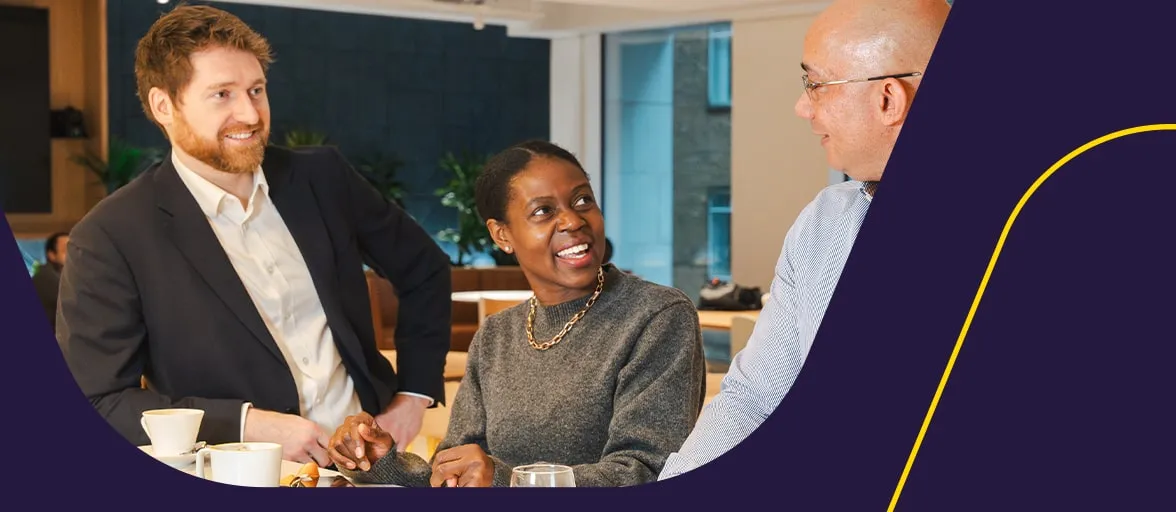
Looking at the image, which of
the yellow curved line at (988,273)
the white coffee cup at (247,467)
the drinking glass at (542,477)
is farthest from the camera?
the white coffee cup at (247,467)

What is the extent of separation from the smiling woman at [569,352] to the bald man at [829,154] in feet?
1.63

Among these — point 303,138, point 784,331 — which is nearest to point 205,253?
point 784,331

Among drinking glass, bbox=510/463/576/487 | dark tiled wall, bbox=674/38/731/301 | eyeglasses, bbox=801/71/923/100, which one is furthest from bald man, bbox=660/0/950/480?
dark tiled wall, bbox=674/38/731/301

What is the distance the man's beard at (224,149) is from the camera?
2051mm

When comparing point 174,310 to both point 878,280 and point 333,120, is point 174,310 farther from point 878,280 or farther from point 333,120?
point 333,120

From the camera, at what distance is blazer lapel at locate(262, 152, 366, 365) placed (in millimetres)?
2209

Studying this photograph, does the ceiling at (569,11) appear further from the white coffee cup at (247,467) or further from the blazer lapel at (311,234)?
the white coffee cup at (247,467)

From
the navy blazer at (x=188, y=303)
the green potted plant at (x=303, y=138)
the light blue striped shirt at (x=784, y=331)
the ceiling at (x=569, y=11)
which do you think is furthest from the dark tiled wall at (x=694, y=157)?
the light blue striped shirt at (x=784, y=331)

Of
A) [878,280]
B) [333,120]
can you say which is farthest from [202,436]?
[333,120]

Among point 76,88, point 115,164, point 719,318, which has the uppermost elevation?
point 76,88

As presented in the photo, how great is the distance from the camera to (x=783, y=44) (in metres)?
9.25

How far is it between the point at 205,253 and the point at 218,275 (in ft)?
0.13

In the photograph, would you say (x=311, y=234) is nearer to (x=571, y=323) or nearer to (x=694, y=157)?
(x=571, y=323)

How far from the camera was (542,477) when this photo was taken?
3.51ft
